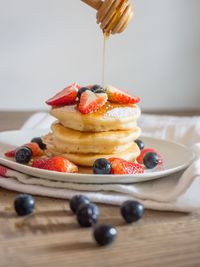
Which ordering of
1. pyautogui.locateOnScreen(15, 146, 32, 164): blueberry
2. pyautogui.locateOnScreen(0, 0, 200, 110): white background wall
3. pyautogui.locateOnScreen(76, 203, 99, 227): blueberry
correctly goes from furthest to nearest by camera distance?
pyautogui.locateOnScreen(0, 0, 200, 110): white background wall
pyautogui.locateOnScreen(15, 146, 32, 164): blueberry
pyautogui.locateOnScreen(76, 203, 99, 227): blueberry

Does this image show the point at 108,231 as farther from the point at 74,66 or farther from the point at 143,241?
the point at 74,66

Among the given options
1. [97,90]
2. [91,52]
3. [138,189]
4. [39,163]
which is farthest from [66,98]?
[91,52]

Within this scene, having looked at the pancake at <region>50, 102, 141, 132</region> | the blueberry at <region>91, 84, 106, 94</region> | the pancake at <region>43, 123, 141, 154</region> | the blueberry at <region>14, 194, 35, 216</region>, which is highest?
the blueberry at <region>91, 84, 106, 94</region>

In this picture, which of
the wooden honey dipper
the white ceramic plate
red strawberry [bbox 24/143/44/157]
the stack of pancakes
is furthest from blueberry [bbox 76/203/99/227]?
the wooden honey dipper

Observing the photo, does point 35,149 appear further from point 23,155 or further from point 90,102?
point 90,102

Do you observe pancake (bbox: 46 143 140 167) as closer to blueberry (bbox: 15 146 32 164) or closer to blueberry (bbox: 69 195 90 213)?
blueberry (bbox: 15 146 32 164)

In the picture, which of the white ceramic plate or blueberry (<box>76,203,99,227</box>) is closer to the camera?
blueberry (<box>76,203,99,227</box>)

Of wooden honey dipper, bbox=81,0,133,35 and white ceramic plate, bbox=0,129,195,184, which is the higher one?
wooden honey dipper, bbox=81,0,133,35
